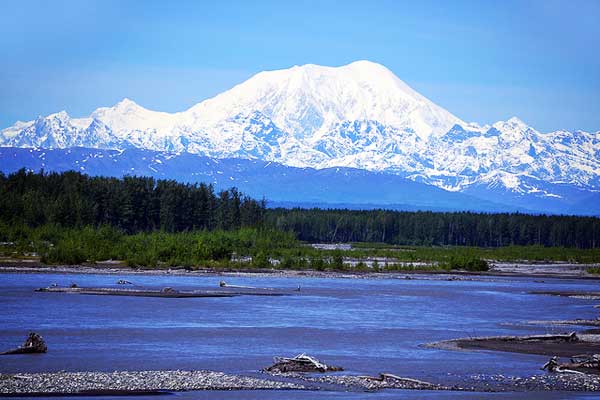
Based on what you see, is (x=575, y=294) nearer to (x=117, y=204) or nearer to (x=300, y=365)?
(x=300, y=365)

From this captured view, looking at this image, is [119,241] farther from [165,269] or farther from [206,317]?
[206,317]

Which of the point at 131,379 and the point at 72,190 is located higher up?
the point at 72,190

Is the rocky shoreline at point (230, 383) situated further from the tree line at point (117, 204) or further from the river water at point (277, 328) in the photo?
the tree line at point (117, 204)

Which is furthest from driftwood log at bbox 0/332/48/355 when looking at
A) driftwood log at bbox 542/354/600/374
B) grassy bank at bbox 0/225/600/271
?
grassy bank at bbox 0/225/600/271

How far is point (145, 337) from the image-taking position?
41312 mm

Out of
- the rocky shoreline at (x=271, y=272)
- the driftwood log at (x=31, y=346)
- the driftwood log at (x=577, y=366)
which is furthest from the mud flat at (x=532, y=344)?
the rocky shoreline at (x=271, y=272)

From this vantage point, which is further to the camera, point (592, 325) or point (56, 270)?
point (56, 270)

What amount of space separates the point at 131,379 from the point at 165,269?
62.7 m

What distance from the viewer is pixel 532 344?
41.5 m

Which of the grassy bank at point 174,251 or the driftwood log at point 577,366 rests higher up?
the grassy bank at point 174,251

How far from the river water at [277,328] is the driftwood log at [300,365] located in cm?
84

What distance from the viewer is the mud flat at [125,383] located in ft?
93.6

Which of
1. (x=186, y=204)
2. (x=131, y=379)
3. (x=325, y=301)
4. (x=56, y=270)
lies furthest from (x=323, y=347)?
(x=186, y=204)

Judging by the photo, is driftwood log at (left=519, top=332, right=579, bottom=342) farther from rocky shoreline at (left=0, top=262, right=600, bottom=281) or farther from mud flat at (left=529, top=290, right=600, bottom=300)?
rocky shoreline at (left=0, top=262, right=600, bottom=281)
